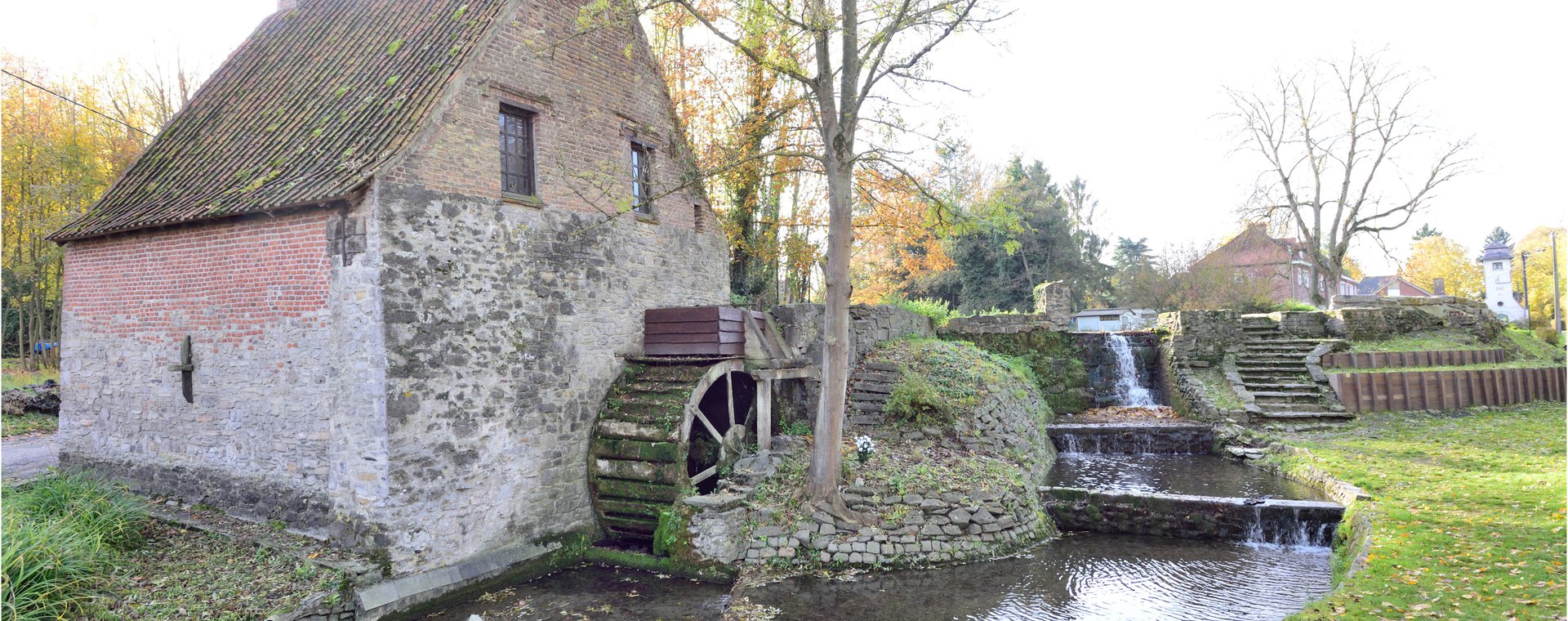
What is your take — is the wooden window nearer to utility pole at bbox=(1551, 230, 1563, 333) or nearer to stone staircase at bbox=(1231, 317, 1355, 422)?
stone staircase at bbox=(1231, 317, 1355, 422)

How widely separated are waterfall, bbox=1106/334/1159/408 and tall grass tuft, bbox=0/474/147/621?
18.6m

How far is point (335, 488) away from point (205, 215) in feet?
11.6

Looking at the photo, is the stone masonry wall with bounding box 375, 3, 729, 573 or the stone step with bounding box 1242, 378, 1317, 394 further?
the stone step with bounding box 1242, 378, 1317, 394

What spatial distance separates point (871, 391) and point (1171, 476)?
5149 mm

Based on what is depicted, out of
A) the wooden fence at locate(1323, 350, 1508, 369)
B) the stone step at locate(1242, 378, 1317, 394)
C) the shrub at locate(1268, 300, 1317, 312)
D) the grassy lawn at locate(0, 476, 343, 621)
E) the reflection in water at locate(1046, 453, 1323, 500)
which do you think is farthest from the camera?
the shrub at locate(1268, 300, 1317, 312)

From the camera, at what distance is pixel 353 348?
8.12 metres

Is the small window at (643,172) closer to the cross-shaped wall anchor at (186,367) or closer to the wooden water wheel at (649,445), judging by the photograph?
the wooden water wheel at (649,445)

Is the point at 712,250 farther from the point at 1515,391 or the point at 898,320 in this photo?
the point at 1515,391

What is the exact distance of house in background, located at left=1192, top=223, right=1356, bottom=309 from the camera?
26.8 metres

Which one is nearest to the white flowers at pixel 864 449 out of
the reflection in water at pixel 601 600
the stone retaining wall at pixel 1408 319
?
the reflection in water at pixel 601 600

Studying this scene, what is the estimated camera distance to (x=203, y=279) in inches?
370

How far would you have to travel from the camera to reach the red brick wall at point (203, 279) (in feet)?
28.0

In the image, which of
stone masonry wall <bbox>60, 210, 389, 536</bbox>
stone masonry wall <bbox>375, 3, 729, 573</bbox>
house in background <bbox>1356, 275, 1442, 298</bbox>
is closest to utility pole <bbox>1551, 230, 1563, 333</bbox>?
house in background <bbox>1356, 275, 1442, 298</bbox>

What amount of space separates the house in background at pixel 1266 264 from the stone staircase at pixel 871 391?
16.0 meters
